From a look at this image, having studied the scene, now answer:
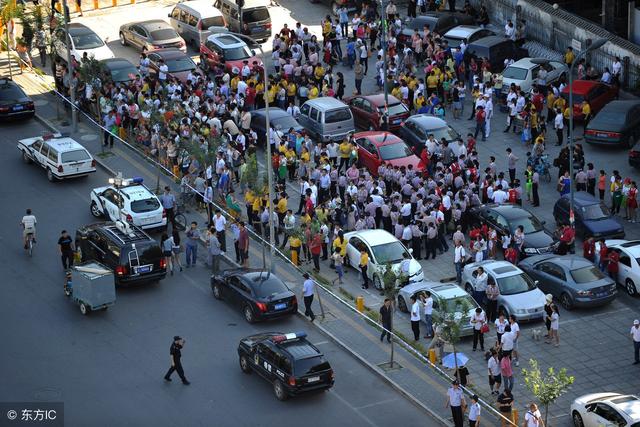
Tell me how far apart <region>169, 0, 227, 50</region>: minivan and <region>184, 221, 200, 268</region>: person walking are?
63.7 feet

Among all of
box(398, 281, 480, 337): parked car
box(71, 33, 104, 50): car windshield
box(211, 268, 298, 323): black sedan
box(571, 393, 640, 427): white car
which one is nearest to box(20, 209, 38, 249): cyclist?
box(211, 268, 298, 323): black sedan

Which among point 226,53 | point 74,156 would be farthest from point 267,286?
point 226,53

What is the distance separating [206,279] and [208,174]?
5.47 metres

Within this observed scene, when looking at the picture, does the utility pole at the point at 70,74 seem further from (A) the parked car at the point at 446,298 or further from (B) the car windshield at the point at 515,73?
(A) the parked car at the point at 446,298

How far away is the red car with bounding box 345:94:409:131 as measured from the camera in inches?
2003

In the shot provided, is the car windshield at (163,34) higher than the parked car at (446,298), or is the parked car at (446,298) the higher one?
the car windshield at (163,34)

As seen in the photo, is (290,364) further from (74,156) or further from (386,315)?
(74,156)

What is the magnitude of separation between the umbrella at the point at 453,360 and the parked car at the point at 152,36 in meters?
27.5

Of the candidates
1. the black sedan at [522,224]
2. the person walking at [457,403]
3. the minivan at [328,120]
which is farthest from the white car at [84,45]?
the person walking at [457,403]

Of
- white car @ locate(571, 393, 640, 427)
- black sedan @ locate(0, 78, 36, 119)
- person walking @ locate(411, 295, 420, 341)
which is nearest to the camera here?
white car @ locate(571, 393, 640, 427)

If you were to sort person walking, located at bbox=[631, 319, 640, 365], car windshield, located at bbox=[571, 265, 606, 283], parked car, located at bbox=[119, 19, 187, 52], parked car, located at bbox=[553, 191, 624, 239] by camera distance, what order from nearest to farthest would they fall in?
person walking, located at bbox=[631, 319, 640, 365]
car windshield, located at bbox=[571, 265, 606, 283]
parked car, located at bbox=[553, 191, 624, 239]
parked car, located at bbox=[119, 19, 187, 52]

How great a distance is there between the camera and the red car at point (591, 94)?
51.1m

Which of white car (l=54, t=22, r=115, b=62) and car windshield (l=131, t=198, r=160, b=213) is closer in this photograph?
car windshield (l=131, t=198, r=160, b=213)

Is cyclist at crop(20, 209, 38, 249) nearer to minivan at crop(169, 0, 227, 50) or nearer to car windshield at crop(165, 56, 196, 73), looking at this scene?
car windshield at crop(165, 56, 196, 73)
